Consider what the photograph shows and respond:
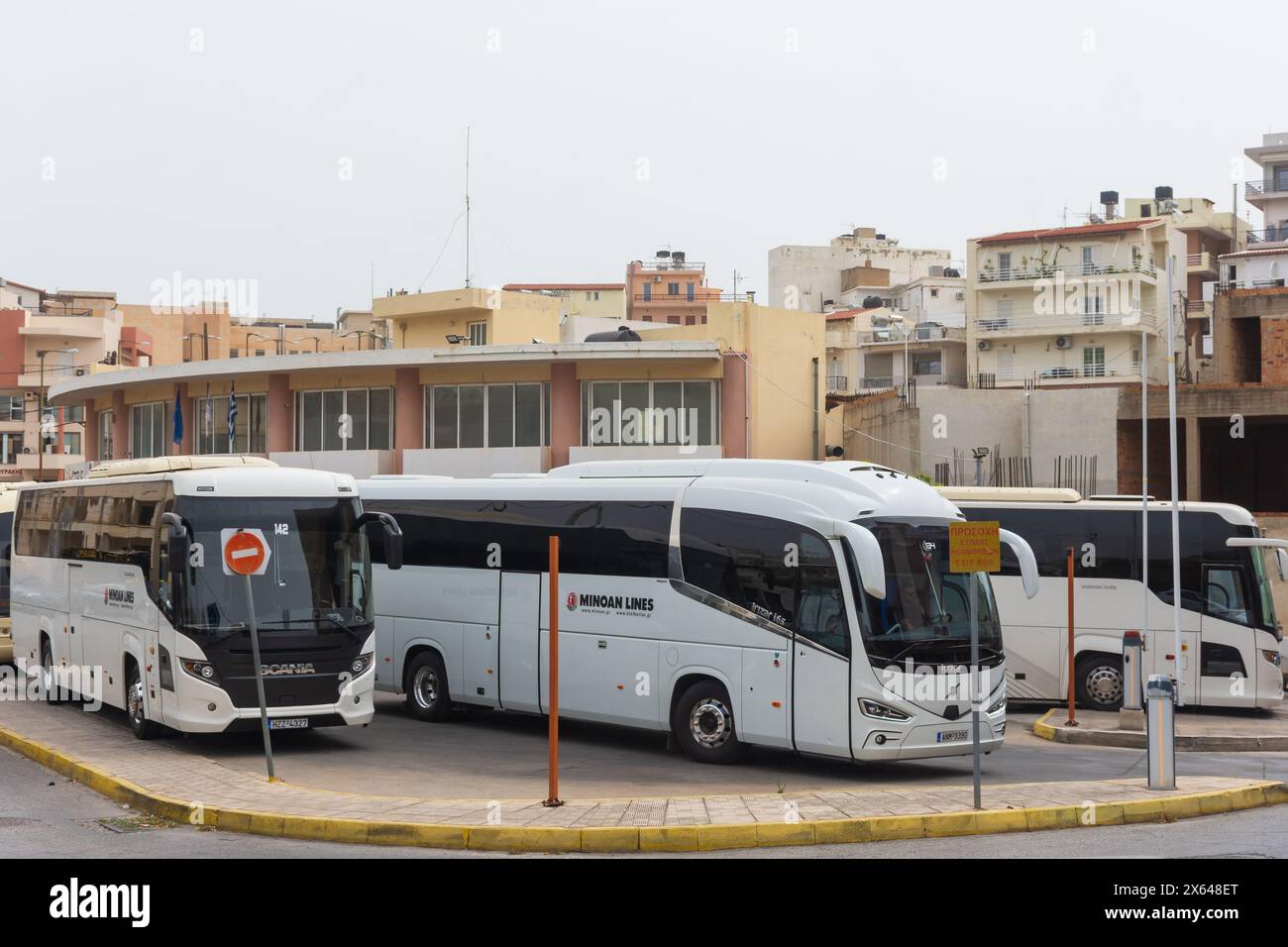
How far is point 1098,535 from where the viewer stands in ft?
75.3

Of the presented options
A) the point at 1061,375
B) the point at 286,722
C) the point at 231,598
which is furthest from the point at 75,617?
the point at 1061,375

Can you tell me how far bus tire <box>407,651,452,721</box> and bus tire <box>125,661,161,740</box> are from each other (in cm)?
404

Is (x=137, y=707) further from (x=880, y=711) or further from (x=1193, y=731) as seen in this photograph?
(x=1193, y=731)

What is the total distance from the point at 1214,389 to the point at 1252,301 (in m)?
14.9

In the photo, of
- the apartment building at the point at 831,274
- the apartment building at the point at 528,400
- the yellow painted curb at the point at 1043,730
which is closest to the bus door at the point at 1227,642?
the yellow painted curb at the point at 1043,730

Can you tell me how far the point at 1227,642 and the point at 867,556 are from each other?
1039cm

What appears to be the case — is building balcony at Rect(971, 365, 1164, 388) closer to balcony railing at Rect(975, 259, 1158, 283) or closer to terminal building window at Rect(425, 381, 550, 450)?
balcony railing at Rect(975, 259, 1158, 283)

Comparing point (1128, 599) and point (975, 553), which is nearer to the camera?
point (975, 553)

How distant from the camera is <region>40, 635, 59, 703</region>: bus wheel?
21.3 metres

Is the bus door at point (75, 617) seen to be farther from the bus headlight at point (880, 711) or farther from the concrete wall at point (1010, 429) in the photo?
the concrete wall at point (1010, 429)

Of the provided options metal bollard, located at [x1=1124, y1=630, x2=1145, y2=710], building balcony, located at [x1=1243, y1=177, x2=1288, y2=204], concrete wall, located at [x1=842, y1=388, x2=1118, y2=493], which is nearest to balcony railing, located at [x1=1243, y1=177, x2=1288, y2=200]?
building balcony, located at [x1=1243, y1=177, x2=1288, y2=204]

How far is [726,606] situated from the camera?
16.1 meters

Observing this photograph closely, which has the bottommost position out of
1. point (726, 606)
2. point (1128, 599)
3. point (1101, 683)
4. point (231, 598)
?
point (1101, 683)
